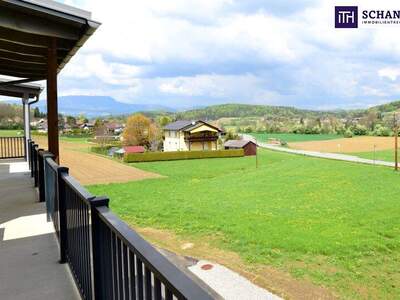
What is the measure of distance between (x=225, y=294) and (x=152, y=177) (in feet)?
49.5

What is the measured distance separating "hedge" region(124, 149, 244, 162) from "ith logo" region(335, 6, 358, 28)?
15.2 m

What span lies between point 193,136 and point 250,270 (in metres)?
29.5

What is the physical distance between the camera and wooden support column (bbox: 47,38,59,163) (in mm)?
4004

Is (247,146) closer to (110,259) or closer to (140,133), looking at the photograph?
(140,133)

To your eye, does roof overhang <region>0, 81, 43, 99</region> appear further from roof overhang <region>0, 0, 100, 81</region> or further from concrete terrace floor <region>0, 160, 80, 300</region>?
concrete terrace floor <region>0, 160, 80, 300</region>

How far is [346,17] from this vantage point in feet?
66.6

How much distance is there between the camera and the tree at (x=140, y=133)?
119 feet

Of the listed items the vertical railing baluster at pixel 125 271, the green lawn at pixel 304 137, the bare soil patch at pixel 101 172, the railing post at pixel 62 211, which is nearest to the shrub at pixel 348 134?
the green lawn at pixel 304 137

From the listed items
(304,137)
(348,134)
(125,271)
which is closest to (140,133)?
(304,137)

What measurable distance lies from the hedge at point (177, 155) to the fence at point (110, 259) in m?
25.7

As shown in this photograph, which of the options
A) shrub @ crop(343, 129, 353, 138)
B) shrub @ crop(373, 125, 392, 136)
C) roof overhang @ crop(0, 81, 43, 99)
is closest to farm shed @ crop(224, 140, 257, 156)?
shrub @ crop(373, 125, 392, 136)

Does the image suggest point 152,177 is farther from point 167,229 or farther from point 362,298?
point 362,298

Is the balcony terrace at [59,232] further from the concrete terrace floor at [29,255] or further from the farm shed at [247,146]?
the farm shed at [247,146]

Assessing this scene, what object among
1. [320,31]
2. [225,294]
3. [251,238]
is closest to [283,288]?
[225,294]
